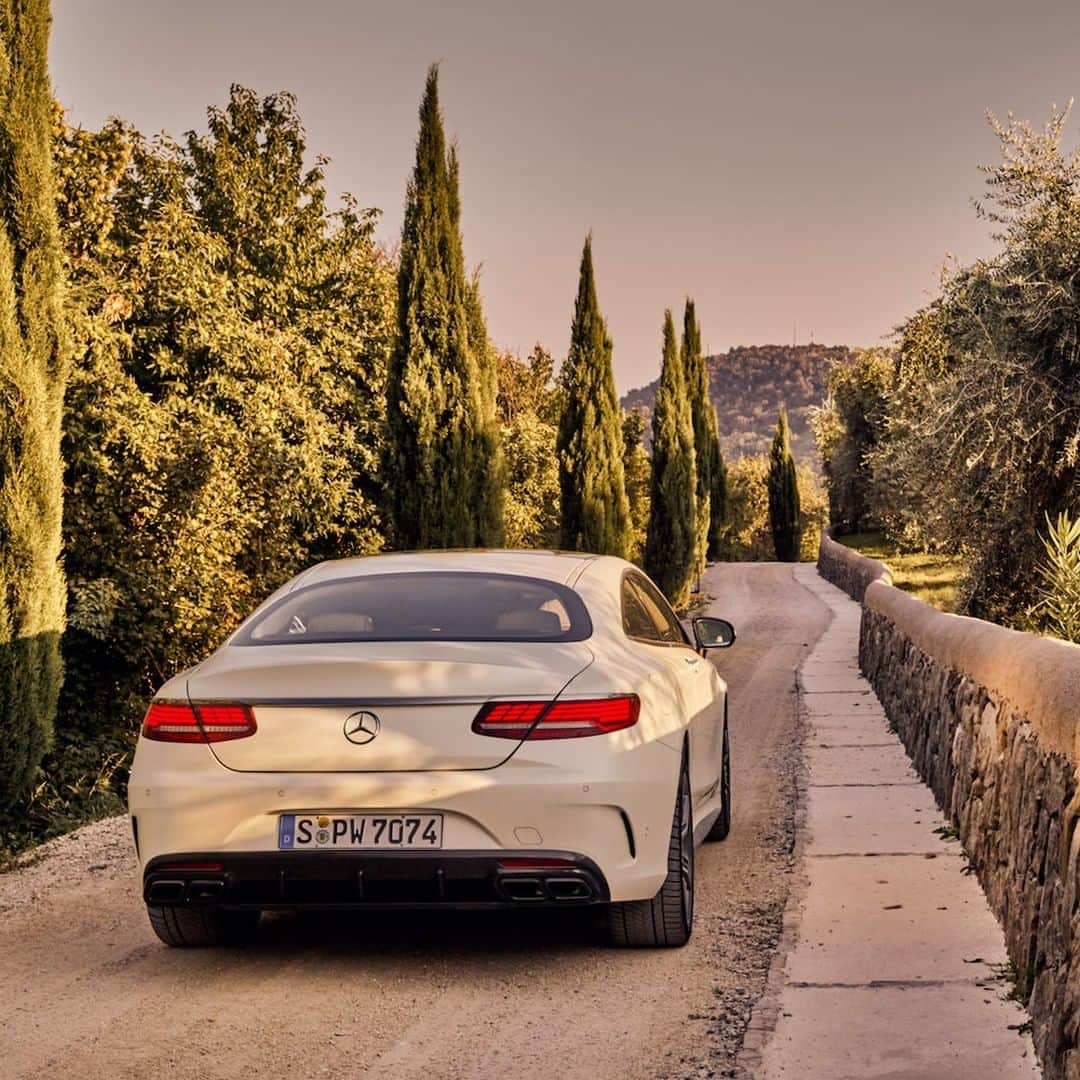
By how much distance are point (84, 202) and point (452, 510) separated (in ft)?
22.8

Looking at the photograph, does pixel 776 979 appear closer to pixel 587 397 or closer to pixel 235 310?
pixel 235 310

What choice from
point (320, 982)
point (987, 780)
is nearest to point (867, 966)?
point (987, 780)

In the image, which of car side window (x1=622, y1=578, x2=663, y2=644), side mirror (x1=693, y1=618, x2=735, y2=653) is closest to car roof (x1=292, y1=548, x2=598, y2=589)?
car side window (x1=622, y1=578, x2=663, y2=644)

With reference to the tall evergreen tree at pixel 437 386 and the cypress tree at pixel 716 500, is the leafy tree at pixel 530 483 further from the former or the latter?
the cypress tree at pixel 716 500

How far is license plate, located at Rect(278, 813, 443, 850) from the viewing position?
5059mm

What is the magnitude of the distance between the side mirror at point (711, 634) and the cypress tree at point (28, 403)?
4.73 m

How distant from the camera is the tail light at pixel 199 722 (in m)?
5.18

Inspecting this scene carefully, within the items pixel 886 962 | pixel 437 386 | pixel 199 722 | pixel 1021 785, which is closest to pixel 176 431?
pixel 437 386

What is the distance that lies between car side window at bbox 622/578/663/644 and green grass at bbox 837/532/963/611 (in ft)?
39.2

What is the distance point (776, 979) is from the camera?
5.23 meters

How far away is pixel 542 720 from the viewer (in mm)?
5117

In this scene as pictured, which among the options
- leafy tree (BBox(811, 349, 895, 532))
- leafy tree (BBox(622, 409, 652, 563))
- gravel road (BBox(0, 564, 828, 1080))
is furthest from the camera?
leafy tree (BBox(811, 349, 895, 532))

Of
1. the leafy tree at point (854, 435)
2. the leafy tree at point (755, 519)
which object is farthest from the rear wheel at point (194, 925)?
the leafy tree at point (755, 519)

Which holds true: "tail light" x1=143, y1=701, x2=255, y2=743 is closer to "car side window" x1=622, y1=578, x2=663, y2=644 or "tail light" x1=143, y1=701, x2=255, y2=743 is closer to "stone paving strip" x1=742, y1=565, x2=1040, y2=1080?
"car side window" x1=622, y1=578, x2=663, y2=644
